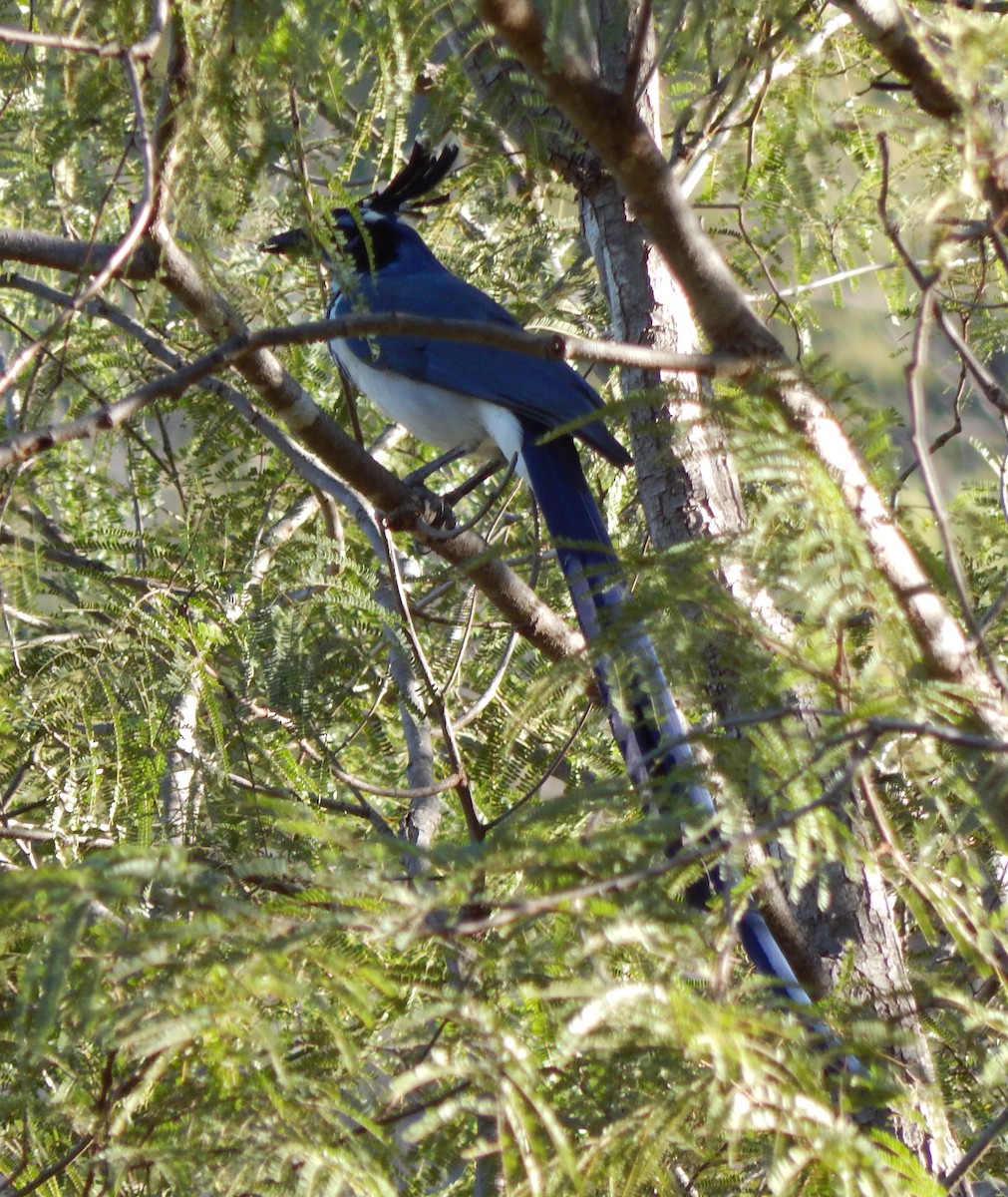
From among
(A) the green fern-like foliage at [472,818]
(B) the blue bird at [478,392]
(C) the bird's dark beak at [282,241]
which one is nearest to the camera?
(A) the green fern-like foliage at [472,818]

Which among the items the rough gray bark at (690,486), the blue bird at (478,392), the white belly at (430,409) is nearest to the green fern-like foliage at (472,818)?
the rough gray bark at (690,486)

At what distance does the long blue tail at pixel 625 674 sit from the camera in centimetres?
154

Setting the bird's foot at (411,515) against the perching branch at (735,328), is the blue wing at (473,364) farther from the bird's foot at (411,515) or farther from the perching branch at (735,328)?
the perching branch at (735,328)

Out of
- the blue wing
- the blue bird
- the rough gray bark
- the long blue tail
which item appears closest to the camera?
the long blue tail

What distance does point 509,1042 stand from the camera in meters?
1.20

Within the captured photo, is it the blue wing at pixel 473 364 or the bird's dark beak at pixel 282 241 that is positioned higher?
the bird's dark beak at pixel 282 241

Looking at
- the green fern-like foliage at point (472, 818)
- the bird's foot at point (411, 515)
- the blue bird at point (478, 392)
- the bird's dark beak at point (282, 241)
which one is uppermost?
the bird's dark beak at point (282, 241)

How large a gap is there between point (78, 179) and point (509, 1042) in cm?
203

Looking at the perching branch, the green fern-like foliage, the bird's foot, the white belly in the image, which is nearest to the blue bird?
the white belly

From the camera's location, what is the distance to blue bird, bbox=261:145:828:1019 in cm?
254

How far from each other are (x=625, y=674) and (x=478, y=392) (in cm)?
182

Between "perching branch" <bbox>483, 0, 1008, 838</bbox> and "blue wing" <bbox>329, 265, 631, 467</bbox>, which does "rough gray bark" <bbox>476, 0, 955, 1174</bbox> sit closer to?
"perching branch" <bbox>483, 0, 1008, 838</bbox>

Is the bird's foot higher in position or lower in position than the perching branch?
higher

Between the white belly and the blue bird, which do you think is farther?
the white belly
